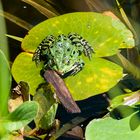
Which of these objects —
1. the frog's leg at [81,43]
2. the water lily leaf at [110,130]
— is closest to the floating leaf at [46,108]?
the water lily leaf at [110,130]

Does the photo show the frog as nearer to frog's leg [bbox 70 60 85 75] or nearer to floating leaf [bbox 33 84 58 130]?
frog's leg [bbox 70 60 85 75]

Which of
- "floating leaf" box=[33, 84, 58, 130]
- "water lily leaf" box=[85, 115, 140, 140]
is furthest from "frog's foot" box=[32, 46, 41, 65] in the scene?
"water lily leaf" box=[85, 115, 140, 140]

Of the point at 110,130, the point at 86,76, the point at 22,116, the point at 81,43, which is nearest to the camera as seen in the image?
the point at 22,116

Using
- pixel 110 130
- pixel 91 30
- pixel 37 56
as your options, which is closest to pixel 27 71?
pixel 37 56

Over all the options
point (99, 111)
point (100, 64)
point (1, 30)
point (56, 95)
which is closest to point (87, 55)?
point (100, 64)

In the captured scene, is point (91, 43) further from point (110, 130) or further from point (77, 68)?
point (110, 130)

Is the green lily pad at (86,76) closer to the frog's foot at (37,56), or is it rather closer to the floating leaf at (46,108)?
the frog's foot at (37,56)

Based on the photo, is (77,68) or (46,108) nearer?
(46,108)
